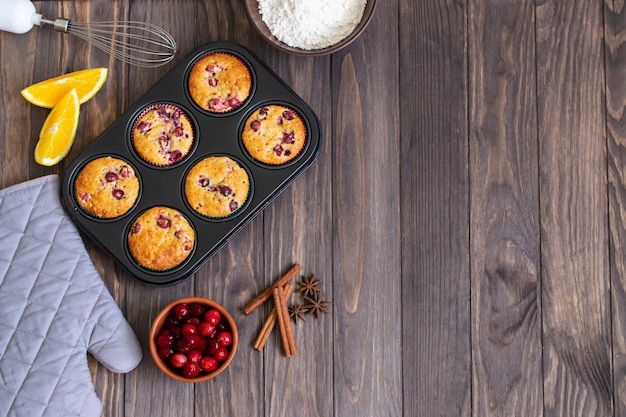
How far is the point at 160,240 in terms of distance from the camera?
164 cm

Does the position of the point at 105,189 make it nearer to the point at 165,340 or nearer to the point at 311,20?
the point at 165,340

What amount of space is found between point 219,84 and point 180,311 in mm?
612

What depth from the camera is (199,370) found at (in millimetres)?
1619

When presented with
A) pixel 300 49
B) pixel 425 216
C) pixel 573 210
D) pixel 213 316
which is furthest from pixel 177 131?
pixel 573 210

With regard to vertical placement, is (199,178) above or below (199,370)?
above

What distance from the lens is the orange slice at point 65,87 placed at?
1724mm

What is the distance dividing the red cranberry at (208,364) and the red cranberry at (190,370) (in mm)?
16

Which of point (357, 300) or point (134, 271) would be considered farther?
point (357, 300)

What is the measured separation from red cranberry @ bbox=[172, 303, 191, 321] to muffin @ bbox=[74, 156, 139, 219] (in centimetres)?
29

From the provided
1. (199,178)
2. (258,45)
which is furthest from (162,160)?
(258,45)

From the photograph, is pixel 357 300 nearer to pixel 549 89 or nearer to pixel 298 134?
pixel 298 134

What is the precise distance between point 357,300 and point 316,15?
0.78 meters

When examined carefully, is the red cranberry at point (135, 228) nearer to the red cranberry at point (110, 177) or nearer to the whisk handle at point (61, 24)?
the red cranberry at point (110, 177)

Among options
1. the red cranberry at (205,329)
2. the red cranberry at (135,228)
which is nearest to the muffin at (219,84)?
the red cranberry at (135,228)
